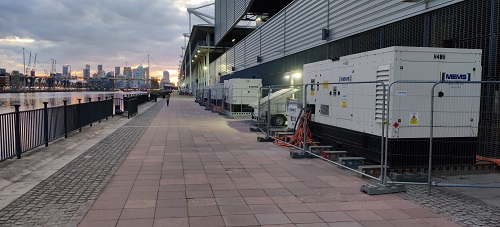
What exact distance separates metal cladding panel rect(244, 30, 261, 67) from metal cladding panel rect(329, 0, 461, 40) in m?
14.9

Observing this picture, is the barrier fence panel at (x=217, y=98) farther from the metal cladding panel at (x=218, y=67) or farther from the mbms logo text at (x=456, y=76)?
the mbms logo text at (x=456, y=76)

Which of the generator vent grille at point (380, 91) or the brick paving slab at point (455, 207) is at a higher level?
the generator vent grille at point (380, 91)

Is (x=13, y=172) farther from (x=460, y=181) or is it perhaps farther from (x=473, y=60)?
(x=473, y=60)

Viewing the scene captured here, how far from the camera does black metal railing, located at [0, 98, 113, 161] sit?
8836mm

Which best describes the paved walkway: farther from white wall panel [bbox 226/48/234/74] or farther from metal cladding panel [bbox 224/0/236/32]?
metal cladding panel [bbox 224/0/236/32]

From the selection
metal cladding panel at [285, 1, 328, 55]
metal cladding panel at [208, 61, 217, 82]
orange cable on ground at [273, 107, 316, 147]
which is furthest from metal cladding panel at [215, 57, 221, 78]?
orange cable on ground at [273, 107, 316, 147]

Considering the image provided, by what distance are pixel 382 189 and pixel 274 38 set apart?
1997cm

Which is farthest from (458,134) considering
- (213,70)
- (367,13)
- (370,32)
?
(213,70)

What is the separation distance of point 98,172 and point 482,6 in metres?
9.02

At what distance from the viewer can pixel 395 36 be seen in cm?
1149

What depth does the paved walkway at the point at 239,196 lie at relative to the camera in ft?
16.9

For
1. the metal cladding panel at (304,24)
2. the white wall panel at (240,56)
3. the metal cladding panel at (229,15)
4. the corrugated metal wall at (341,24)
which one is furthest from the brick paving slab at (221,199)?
the metal cladding panel at (229,15)

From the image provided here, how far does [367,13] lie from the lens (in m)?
13.2

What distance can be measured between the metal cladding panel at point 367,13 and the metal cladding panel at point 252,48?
588 inches
